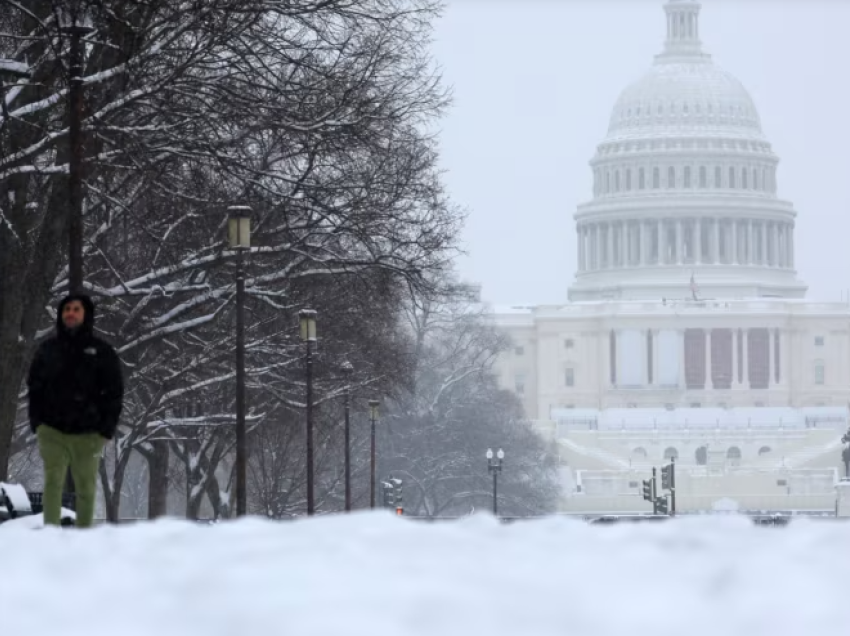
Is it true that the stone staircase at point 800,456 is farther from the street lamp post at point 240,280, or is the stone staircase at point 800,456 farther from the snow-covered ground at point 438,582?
the snow-covered ground at point 438,582

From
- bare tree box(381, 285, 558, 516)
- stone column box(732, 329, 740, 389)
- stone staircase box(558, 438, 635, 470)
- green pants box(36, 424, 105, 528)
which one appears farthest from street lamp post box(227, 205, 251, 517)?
stone column box(732, 329, 740, 389)

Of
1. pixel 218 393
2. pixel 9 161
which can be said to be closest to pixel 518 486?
pixel 218 393

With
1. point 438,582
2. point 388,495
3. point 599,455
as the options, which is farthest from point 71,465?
point 599,455

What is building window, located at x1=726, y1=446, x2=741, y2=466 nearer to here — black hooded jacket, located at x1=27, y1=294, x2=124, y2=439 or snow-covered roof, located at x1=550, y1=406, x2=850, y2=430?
snow-covered roof, located at x1=550, y1=406, x2=850, y2=430

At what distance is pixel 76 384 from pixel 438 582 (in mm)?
5863

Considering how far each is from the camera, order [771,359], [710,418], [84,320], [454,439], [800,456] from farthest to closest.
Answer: [771,359]
[710,418]
[800,456]
[454,439]
[84,320]

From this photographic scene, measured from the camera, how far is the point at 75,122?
2202 centimetres

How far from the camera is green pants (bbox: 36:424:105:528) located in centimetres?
1352

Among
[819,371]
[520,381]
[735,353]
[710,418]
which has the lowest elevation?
[710,418]

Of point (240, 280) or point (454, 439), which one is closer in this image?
point (240, 280)

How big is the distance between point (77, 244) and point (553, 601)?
16.0 m

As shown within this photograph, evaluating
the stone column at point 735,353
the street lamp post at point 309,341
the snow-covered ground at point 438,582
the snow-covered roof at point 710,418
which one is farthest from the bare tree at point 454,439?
the stone column at point 735,353

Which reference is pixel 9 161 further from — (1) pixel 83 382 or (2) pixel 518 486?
(2) pixel 518 486

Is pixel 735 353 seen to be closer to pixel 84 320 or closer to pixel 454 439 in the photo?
pixel 454 439
